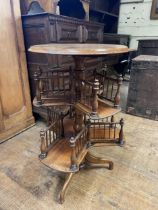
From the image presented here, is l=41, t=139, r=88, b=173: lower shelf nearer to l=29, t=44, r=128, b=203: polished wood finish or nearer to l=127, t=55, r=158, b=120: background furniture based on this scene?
l=29, t=44, r=128, b=203: polished wood finish

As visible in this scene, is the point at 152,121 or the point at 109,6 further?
the point at 109,6

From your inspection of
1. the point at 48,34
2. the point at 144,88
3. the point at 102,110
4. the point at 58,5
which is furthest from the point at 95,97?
the point at 58,5

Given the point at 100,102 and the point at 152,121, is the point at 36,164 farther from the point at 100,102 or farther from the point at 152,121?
the point at 152,121

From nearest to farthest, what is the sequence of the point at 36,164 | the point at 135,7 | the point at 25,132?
the point at 36,164
the point at 25,132
the point at 135,7

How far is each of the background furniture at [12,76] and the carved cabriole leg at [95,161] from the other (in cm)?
95

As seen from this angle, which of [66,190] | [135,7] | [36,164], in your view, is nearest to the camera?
[66,190]

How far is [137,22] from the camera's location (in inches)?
159

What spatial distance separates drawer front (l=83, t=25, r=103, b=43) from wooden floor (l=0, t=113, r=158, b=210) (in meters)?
1.53

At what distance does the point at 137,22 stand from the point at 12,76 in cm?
343

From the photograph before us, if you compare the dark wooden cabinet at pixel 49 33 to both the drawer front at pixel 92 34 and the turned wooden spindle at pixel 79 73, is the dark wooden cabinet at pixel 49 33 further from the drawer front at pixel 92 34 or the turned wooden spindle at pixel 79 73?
the turned wooden spindle at pixel 79 73

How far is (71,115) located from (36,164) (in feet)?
1.71

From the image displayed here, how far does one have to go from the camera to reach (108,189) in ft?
4.16

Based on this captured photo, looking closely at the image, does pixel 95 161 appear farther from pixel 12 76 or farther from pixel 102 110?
pixel 12 76

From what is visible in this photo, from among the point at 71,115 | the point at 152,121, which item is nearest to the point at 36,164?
the point at 71,115
